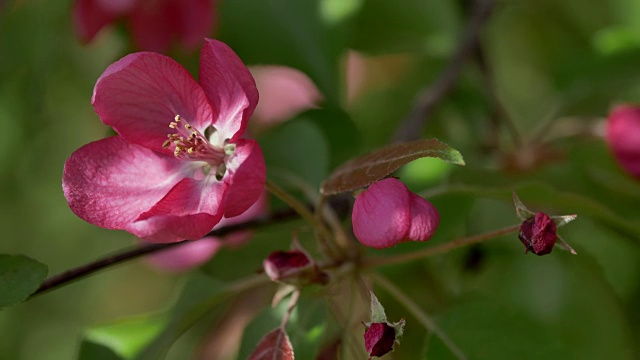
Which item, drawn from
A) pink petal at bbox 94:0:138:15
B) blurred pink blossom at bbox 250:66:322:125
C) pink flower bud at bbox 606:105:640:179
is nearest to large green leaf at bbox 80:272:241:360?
pink petal at bbox 94:0:138:15

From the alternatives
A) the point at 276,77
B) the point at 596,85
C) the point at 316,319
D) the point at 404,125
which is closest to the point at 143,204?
the point at 316,319

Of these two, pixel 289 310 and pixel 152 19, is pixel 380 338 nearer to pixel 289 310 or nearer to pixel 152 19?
pixel 289 310

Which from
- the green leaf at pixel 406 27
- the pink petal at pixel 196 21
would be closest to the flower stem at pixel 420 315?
the pink petal at pixel 196 21

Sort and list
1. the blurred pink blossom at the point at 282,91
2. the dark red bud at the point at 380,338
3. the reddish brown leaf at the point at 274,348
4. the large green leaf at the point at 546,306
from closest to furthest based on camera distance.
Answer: the dark red bud at the point at 380,338 → the reddish brown leaf at the point at 274,348 → the large green leaf at the point at 546,306 → the blurred pink blossom at the point at 282,91

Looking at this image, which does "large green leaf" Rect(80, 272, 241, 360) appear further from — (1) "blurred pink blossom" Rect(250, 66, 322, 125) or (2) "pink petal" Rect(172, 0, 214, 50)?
(1) "blurred pink blossom" Rect(250, 66, 322, 125)

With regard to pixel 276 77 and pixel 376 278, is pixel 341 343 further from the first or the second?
pixel 276 77

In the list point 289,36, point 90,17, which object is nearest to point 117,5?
point 90,17

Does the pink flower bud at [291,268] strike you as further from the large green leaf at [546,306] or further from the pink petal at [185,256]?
the pink petal at [185,256]

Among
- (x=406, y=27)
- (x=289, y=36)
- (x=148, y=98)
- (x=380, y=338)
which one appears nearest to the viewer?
(x=380, y=338)
